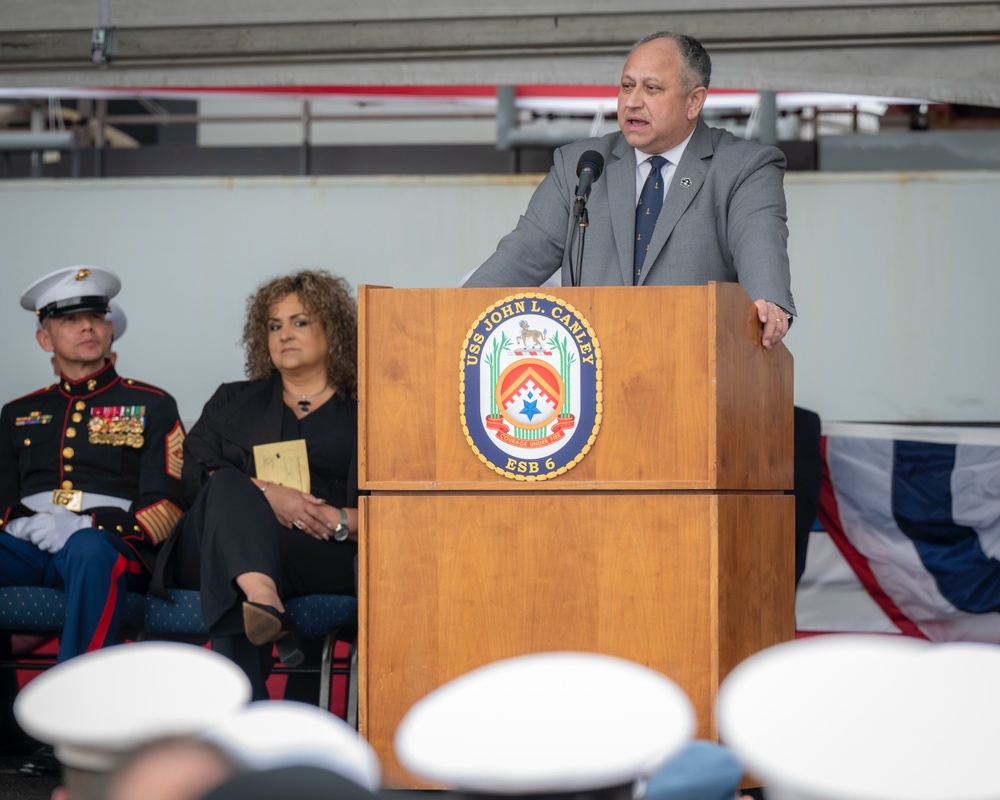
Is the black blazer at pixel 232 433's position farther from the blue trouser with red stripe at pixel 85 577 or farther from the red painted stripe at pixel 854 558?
the red painted stripe at pixel 854 558

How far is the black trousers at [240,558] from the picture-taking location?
127 inches

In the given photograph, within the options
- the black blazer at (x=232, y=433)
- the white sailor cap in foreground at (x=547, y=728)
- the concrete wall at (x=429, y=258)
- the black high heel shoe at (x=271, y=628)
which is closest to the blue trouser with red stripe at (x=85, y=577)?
the black blazer at (x=232, y=433)

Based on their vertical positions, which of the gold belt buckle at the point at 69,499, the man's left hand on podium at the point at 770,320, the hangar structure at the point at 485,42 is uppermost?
the hangar structure at the point at 485,42

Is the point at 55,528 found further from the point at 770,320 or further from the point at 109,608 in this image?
the point at 770,320

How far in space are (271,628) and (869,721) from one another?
7.83 ft

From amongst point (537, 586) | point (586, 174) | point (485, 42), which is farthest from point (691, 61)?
point (537, 586)

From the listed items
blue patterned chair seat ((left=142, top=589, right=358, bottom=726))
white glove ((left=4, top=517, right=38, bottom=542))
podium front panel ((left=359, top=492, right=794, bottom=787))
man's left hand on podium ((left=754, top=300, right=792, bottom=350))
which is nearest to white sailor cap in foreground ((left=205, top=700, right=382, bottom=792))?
podium front panel ((left=359, top=492, right=794, bottom=787))

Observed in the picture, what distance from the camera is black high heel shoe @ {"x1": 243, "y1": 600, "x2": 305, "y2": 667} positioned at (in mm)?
3008

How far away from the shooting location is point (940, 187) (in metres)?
4.73

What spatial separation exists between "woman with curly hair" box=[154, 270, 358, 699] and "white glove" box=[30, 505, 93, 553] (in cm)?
33

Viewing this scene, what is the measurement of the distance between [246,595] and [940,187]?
2.98 metres

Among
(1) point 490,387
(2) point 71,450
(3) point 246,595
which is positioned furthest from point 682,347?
(2) point 71,450

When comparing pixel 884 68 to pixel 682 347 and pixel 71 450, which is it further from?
pixel 71 450

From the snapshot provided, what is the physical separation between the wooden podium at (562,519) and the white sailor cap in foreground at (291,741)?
1487 millimetres
